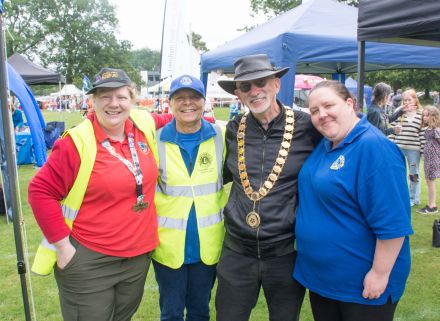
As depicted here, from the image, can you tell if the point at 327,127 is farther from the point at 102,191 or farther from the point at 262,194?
the point at 102,191

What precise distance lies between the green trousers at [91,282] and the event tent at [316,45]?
140 inches

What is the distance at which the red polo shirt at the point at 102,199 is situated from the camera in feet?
6.72

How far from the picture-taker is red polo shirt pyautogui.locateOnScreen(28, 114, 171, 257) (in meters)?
2.05

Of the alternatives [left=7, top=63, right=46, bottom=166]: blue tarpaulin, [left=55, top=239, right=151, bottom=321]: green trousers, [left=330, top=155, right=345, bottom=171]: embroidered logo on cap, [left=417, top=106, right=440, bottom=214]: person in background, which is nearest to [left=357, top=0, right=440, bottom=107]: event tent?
[left=330, top=155, right=345, bottom=171]: embroidered logo on cap

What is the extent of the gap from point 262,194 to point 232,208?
223 mm

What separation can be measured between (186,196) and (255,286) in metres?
0.66

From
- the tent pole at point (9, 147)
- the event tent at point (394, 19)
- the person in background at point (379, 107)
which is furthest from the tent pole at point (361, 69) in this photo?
the tent pole at point (9, 147)

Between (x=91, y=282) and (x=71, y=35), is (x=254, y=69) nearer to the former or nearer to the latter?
(x=91, y=282)

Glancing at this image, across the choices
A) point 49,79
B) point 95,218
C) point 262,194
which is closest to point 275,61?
point 262,194

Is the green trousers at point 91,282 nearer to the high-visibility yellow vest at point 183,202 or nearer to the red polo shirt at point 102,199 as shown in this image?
the red polo shirt at point 102,199

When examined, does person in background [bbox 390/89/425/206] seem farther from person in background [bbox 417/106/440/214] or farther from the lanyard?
the lanyard

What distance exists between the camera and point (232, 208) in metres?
2.35

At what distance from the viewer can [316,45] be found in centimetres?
534

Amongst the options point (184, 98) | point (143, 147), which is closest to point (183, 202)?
point (143, 147)
